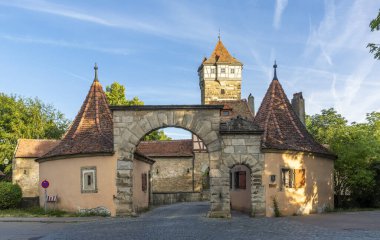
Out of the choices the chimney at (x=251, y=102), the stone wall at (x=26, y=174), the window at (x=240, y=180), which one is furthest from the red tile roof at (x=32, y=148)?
the window at (x=240, y=180)

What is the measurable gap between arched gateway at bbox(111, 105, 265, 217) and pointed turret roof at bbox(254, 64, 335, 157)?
3.51ft

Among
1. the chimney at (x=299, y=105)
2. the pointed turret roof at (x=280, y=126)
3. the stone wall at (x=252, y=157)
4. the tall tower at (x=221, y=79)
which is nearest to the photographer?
the stone wall at (x=252, y=157)

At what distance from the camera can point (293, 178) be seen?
2239 cm

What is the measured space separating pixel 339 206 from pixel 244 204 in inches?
243

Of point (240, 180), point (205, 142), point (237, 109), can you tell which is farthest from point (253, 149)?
point (237, 109)

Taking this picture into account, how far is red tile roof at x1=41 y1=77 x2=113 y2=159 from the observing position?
22.4 meters

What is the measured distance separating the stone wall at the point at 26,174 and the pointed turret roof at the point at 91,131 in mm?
20260

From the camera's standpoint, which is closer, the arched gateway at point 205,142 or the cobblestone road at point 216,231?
the cobblestone road at point 216,231

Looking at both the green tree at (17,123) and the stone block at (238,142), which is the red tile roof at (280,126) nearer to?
the stone block at (238,142)

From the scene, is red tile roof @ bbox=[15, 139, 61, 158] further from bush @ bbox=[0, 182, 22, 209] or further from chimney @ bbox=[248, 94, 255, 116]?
chimney @ bbox=[248, 94, 255, 116]

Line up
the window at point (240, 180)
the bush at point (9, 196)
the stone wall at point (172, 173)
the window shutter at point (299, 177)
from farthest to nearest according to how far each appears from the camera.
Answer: the stone wall at point (172, 173) → the bush at point (9, 196) → the window at point (240, 180) → the window shutter at point (299, 177)

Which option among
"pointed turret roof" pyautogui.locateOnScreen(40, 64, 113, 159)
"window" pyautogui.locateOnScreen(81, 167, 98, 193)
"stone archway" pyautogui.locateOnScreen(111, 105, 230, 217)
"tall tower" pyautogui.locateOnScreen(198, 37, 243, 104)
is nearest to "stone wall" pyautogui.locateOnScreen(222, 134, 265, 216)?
"stone archway" pyautogui.locateOnScreen(111, 105, 230, 217)

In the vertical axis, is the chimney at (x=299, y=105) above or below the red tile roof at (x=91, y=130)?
above

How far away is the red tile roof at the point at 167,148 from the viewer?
45.4 meters
